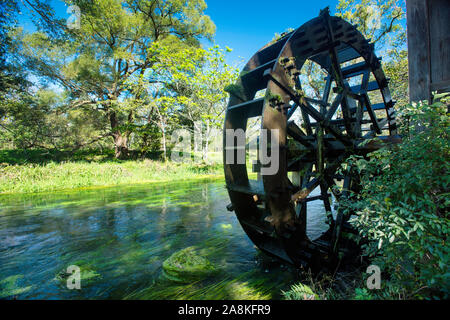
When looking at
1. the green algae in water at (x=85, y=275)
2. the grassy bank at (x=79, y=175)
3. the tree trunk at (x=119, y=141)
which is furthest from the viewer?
the tree trunk at (x=119, y=141)

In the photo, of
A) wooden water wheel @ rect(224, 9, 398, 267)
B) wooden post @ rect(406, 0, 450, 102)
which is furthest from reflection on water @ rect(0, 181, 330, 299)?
wooden post @ rect(406, 0, 450, 102)

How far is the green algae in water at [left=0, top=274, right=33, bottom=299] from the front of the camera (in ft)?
8.48

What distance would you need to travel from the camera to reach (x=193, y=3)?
15438 mm

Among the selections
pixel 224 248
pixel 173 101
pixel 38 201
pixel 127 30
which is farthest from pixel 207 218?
pixel 127 30

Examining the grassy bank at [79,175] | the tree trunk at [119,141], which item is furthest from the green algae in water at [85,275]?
the tree trunk at [119,141]

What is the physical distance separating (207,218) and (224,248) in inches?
72.1

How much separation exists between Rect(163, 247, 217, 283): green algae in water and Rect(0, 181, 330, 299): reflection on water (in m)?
0.10

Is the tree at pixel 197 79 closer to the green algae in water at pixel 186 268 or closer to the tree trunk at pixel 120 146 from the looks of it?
the tree trunk at pixel 120 146

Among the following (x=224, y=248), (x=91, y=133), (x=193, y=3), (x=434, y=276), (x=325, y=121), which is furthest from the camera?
(x=91, y=133)

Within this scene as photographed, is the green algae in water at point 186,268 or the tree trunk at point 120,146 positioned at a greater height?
the tree trunk at point 120,146

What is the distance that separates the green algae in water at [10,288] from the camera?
2.59 m

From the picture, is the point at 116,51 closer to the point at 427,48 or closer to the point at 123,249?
the point at 123,249

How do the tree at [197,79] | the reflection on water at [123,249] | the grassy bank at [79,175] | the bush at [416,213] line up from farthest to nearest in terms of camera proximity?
the tree at [197,79], the grassy bank at [79,175], the reflection on water at [123,249], the bush at [416,213]
